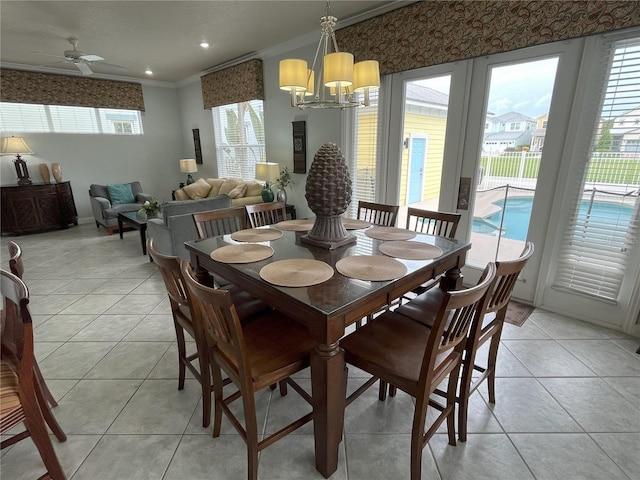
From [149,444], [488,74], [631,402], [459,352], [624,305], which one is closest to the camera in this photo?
[459,352]

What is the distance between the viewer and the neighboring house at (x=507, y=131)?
256 cm

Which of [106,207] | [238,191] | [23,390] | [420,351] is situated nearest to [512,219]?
[420,351]

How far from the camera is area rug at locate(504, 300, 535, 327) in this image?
2553 millimetres

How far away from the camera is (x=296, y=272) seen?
1.44 meters

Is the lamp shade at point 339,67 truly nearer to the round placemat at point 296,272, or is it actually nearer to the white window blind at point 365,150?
the round placemat at point 296,272

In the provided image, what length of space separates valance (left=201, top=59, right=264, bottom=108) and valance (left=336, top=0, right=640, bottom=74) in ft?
5.56

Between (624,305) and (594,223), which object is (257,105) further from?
(624,305)

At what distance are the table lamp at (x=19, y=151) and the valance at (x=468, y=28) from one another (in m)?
5.33

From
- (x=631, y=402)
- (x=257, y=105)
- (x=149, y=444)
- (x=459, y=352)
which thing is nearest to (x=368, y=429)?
(x=459, y=352)

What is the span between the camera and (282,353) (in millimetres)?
1353

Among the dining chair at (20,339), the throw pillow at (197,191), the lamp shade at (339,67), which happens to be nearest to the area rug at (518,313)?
the lamp shade at (339,67)

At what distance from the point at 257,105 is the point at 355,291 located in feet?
15.8

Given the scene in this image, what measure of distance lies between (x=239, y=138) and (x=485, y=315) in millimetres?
5357

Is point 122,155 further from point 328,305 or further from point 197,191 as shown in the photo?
point 328,305
